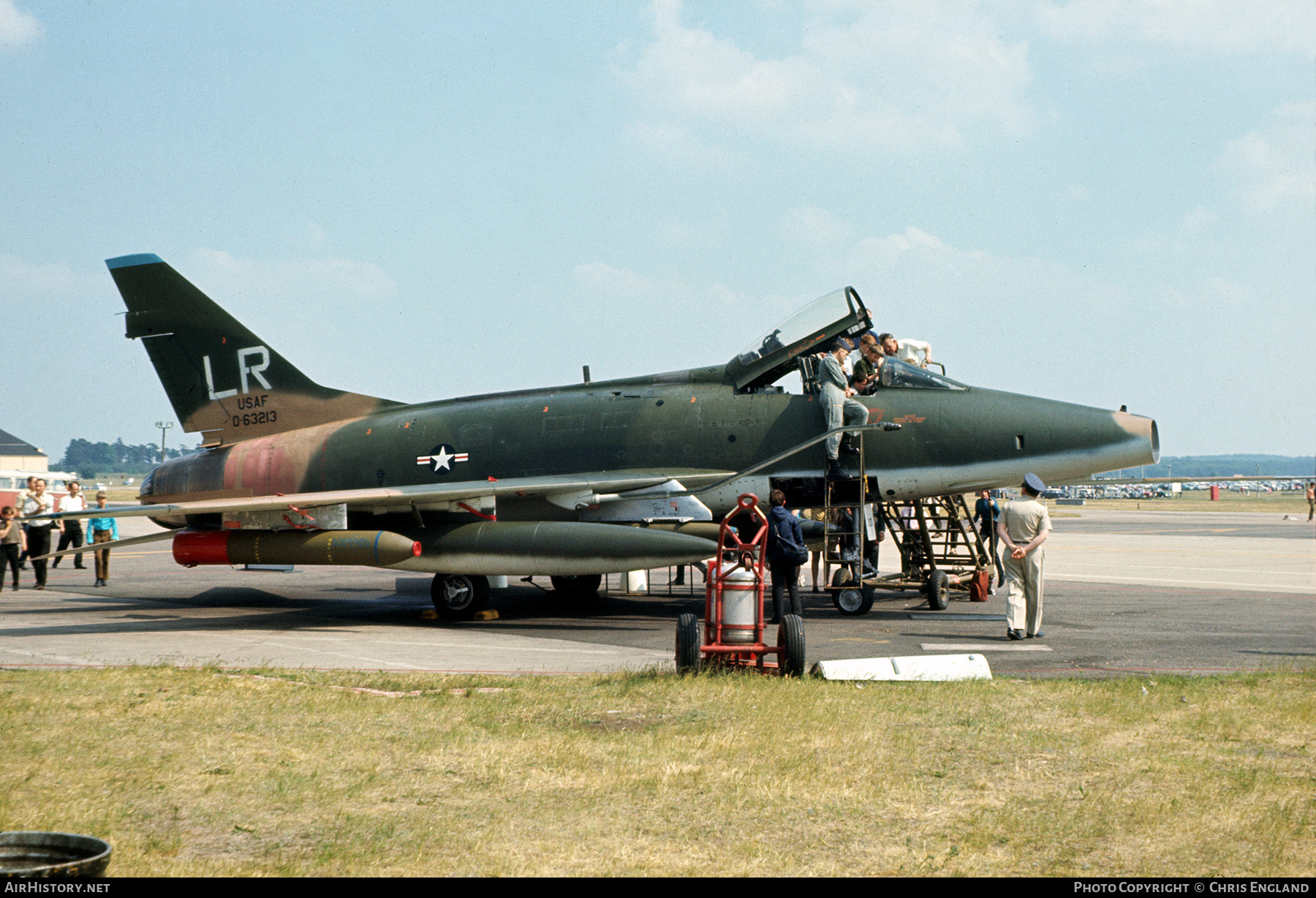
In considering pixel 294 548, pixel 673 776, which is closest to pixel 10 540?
pixel 294 548

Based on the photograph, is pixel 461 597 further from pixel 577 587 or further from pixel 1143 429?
pixel 1143 429

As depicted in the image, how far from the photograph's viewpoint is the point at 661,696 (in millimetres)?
8203

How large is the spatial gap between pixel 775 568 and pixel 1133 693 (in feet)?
12.3

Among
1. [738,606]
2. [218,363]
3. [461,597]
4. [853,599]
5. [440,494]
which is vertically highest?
[218,363]

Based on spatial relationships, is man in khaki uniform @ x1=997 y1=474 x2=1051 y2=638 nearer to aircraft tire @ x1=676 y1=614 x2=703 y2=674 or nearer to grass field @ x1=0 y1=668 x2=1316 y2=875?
grass field @ x1=0 y1=668 x2=1316 y2=875

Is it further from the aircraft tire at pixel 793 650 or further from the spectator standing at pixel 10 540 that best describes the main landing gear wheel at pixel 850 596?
the spectator standing at pixel 10 540

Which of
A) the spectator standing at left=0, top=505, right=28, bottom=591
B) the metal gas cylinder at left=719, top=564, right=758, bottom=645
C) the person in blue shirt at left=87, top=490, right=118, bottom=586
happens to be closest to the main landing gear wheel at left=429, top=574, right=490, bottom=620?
the metal gas cylinder at left=719, top=564, right=758, bottom=645

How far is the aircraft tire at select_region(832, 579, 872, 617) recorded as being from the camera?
48.2ft

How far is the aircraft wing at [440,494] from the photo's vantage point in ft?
45.1

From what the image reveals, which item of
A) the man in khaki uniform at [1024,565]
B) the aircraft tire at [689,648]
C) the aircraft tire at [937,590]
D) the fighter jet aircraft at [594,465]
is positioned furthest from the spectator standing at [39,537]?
the man in khaki uniform at [1024,565]

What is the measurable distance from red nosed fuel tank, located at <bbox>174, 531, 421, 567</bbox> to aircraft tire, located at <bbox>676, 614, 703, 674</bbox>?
593 cm

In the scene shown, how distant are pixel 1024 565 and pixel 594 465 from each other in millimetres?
6199

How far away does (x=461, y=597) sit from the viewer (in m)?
15.5
